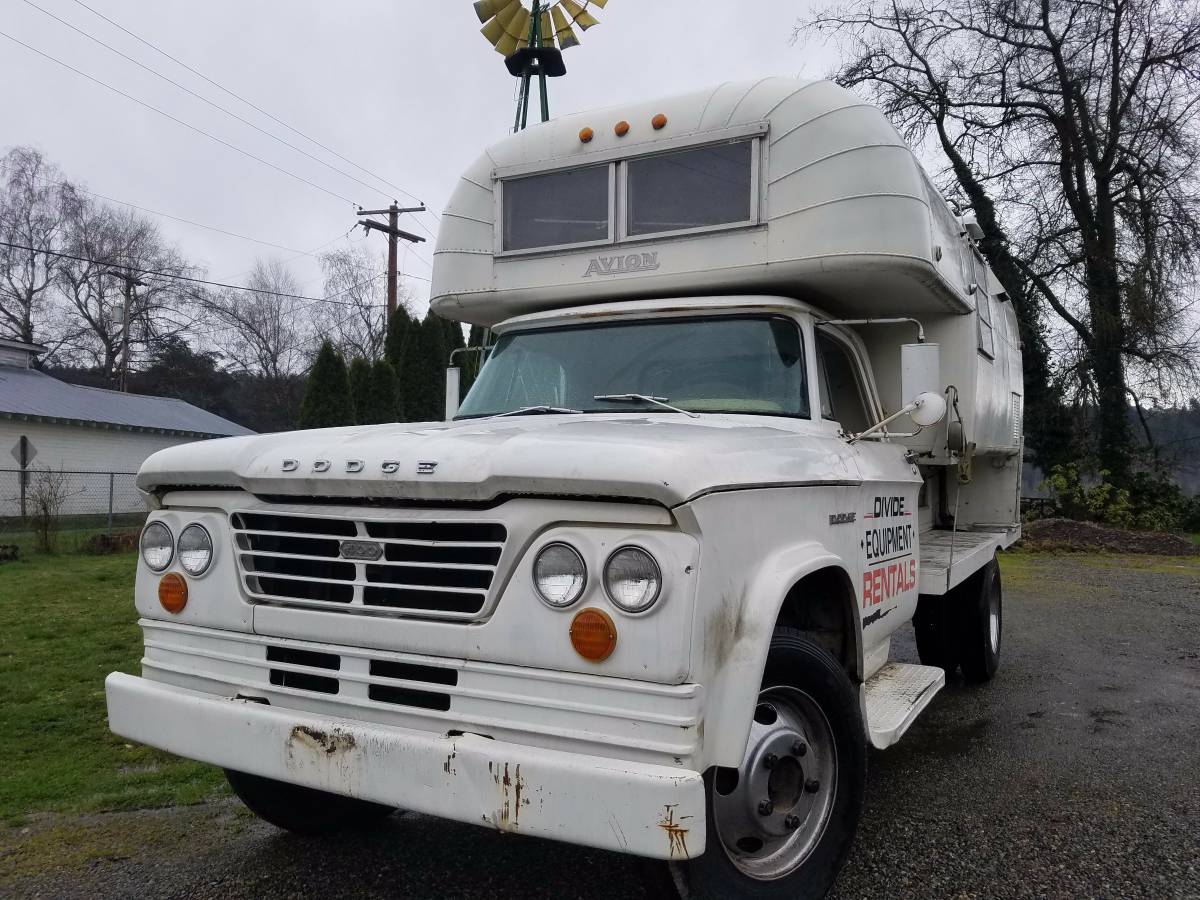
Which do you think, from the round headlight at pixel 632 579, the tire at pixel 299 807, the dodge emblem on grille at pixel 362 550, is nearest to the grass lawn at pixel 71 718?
the tire at pixel 299 807

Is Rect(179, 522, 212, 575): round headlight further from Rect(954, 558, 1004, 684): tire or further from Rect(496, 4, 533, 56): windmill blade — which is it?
Rect(496, 4, 533, 56): windmill blade

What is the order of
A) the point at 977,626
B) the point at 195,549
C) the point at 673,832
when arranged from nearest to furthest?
the point at 673,832
the point at 195,549
the point at 977,626

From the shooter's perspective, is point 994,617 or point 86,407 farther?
point 86,407

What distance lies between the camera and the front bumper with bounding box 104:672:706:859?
7.33 feet

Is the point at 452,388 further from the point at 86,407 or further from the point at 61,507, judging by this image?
the point at 86,407

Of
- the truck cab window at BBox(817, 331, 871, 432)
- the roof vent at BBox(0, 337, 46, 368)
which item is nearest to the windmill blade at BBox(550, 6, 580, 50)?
the truck cab window at BBox(817, 331, 871, 432)

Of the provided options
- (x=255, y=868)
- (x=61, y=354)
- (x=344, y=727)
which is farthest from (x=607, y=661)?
(x=61, y=354)

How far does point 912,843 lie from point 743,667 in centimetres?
180

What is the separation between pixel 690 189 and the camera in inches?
181

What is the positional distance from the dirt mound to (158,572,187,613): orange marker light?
16.5 meters

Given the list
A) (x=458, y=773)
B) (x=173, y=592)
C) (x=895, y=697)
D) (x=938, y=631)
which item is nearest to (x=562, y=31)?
(x=938, y=631)

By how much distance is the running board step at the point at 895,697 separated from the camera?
136 inches

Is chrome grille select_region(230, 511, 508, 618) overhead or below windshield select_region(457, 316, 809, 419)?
below

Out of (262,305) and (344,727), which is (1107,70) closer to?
(344,727)
